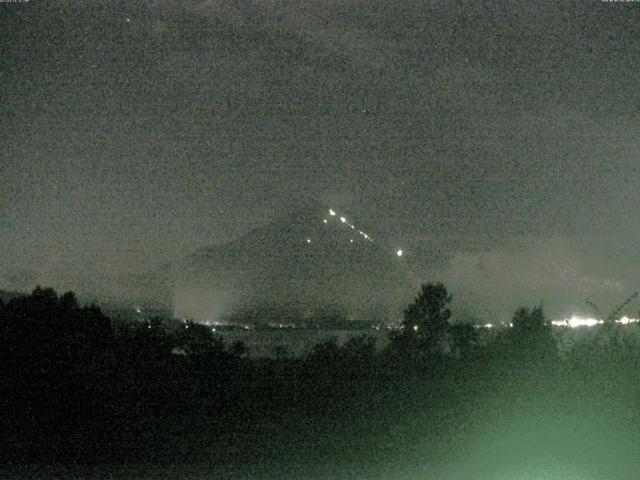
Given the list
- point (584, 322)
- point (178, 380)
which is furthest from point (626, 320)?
point (178, 380)

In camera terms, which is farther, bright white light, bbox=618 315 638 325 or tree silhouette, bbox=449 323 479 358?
tree silhouette, bbox=449 323 479 358

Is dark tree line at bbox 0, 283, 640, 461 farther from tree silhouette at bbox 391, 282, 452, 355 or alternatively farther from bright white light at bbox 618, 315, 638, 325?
tree silhouette at bbox 391, 282, 452, 355

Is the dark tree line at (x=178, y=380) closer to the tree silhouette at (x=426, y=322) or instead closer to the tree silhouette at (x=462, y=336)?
the tree silhouette at (x=462, y=336)

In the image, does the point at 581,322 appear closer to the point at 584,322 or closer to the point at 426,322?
the point at 584,322

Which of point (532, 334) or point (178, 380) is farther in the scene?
point (532, 334)

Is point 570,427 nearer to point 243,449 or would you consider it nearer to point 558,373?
point 558,373

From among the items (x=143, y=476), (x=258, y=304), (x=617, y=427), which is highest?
(x=258, y=304)

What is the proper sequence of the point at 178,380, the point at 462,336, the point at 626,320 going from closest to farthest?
the point at 178,380 < the point at 626,320 < the point at 462,336

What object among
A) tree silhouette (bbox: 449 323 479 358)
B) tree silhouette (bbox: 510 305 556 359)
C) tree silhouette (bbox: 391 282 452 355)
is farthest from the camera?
tree silhouette (bbox: 391 282 452 355)

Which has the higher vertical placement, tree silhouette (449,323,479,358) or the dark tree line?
tree silhouette (449,323,479,358)

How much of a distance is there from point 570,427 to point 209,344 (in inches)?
245

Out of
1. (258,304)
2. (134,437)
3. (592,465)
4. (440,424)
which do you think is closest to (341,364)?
(440,424)

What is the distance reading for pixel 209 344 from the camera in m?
14.5

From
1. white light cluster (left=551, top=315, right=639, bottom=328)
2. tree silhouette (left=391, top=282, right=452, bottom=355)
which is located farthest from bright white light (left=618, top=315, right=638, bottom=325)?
tree silhouette (left=391, top=282, right=452, bottom=355)
